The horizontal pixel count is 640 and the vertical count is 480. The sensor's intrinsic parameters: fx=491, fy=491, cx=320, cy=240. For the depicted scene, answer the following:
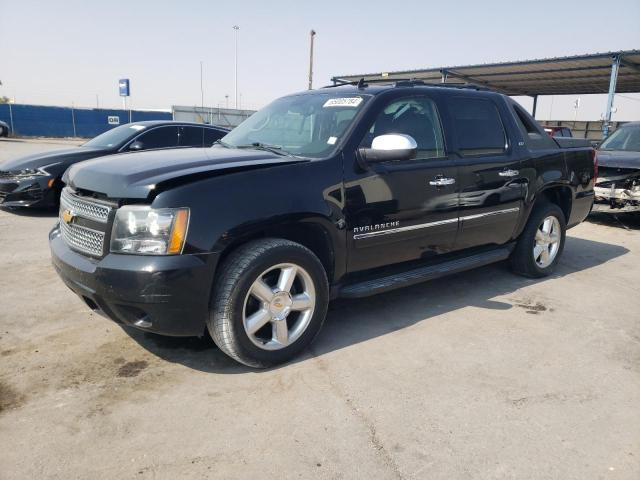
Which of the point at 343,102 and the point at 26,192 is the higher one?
the point at 343,102

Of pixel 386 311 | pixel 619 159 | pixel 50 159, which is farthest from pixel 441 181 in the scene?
pixel 50 159

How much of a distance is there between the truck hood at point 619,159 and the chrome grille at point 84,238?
771 cm

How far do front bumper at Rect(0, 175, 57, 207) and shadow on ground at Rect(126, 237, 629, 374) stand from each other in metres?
4.61

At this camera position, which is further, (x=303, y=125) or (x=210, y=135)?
(x=210, y=135)

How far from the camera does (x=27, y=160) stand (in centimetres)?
722

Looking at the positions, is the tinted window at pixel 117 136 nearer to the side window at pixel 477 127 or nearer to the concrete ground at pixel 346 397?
the concrete ground at pixel 346 397

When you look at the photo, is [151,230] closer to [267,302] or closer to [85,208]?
[85,208]

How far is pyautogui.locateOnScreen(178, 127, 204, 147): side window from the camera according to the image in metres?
8.09

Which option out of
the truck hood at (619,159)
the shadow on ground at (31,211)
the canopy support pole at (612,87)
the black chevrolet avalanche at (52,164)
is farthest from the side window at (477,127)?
the canopy support pole at (612,87)

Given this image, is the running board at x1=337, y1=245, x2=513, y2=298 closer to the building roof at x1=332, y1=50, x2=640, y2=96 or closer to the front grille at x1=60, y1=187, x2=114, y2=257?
the front grille at x1=60, y1=187, x2=114, y2=257

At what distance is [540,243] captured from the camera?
5062mm

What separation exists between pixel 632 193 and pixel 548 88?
22.5 metres

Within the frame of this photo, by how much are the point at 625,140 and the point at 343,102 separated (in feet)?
24.1

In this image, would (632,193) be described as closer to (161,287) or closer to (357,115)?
(357,115)
